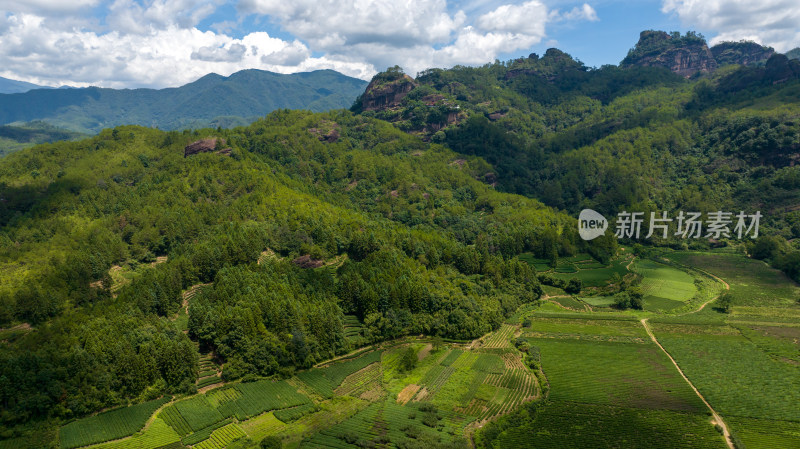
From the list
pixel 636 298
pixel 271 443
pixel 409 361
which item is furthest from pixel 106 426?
pixel 636 298

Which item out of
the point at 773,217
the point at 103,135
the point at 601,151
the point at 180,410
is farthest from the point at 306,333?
the point at 601,151

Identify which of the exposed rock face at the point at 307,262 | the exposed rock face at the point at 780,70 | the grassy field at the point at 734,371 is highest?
the exposed rock face at the point at 780,70


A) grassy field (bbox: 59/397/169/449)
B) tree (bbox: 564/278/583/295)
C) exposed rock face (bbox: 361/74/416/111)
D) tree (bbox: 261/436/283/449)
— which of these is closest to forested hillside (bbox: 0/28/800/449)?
grassy field (bbox: 59/397/169/449)

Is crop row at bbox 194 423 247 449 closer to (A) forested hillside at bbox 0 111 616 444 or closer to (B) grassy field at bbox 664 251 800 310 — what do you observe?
(A) forested hillside at bbox 0 111 616 444

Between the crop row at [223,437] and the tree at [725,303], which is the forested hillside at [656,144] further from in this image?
the crop row at [223,437]

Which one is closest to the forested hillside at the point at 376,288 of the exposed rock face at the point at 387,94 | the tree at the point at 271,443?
the tree at the point at 271,443

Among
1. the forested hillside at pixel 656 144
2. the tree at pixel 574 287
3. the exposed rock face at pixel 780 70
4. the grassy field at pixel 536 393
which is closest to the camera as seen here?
the grassy field at pixel 536 393

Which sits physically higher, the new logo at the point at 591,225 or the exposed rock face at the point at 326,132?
the exposed rock face at the point at 326,132

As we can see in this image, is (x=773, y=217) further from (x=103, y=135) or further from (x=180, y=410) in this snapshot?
(x=103, y=135)
